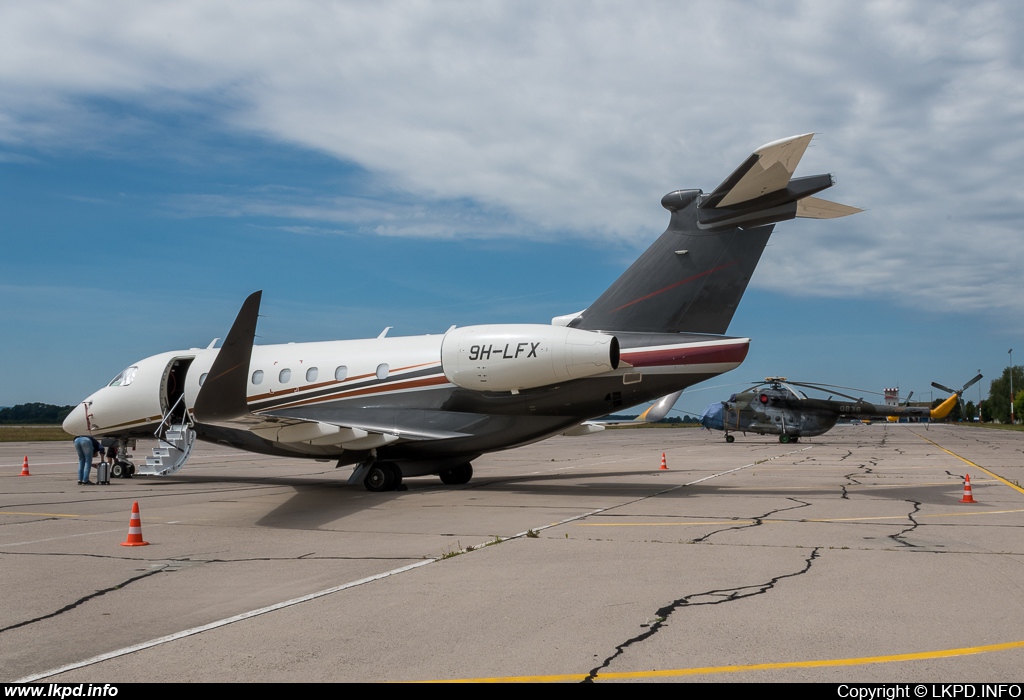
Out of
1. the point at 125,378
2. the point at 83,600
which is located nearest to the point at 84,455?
the point at 125,378

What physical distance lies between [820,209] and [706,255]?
208 centimetres

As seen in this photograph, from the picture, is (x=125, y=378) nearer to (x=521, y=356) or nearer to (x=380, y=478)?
(x=380, y=478)

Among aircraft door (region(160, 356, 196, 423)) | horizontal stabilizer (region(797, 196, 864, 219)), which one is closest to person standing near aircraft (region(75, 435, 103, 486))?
aircraft door (region(160, 356, 196, 423))

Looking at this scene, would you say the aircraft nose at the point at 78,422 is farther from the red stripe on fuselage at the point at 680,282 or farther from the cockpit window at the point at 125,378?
the red stripe on fuselage at the point at 680,282

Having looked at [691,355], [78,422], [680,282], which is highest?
[680,282]

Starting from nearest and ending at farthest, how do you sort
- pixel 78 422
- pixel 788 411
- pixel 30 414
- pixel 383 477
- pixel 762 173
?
pixel 762 173
pixel 383 477
pixel 78 422
pixel 788 411
pixel 30 414

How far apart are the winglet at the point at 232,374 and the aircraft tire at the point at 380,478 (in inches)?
176

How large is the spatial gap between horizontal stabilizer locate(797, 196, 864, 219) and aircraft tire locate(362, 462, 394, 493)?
9.02m

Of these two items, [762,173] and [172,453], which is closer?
[762,173]

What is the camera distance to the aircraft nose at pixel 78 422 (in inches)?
791

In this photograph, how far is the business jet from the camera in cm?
1355

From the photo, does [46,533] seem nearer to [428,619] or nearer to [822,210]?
[428,619]

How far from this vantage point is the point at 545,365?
13.9 meters
